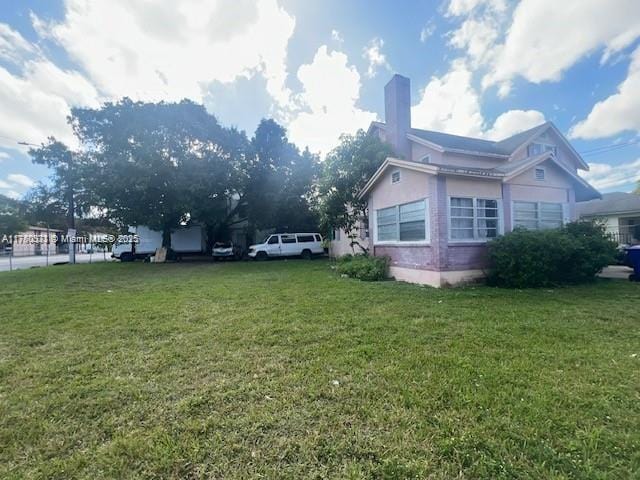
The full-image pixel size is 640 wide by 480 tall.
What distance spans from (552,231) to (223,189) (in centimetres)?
1702

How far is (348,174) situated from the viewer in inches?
534

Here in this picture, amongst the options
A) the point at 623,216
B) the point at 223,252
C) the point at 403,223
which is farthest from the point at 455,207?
the point at 623,216

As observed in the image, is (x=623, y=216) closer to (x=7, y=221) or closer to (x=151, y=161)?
(x=151, y=161)

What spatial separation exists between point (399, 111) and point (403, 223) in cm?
784

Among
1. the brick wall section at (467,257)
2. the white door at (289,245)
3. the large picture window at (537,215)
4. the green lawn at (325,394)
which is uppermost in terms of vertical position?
the large picture window at (537,215)

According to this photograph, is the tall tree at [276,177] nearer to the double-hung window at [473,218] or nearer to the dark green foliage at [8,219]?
the double-hung window at [473,218]

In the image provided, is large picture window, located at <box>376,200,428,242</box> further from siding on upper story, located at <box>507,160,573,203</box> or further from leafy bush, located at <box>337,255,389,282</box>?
siding on upper story, located at <box>507,160,573,203</box>

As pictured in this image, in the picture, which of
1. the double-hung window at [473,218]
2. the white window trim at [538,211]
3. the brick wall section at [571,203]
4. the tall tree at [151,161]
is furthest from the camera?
the tall tree at [151,161]

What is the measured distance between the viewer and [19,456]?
2.19m

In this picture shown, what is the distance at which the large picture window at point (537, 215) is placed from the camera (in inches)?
396

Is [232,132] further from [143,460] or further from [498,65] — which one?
[143,460]

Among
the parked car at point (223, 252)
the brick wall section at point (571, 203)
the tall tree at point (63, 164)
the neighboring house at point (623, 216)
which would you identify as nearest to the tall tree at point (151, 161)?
the tall tree at point (63, 164)

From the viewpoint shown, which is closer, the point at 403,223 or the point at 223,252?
the point at 403,223

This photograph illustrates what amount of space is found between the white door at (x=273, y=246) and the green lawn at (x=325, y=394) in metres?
14.4
